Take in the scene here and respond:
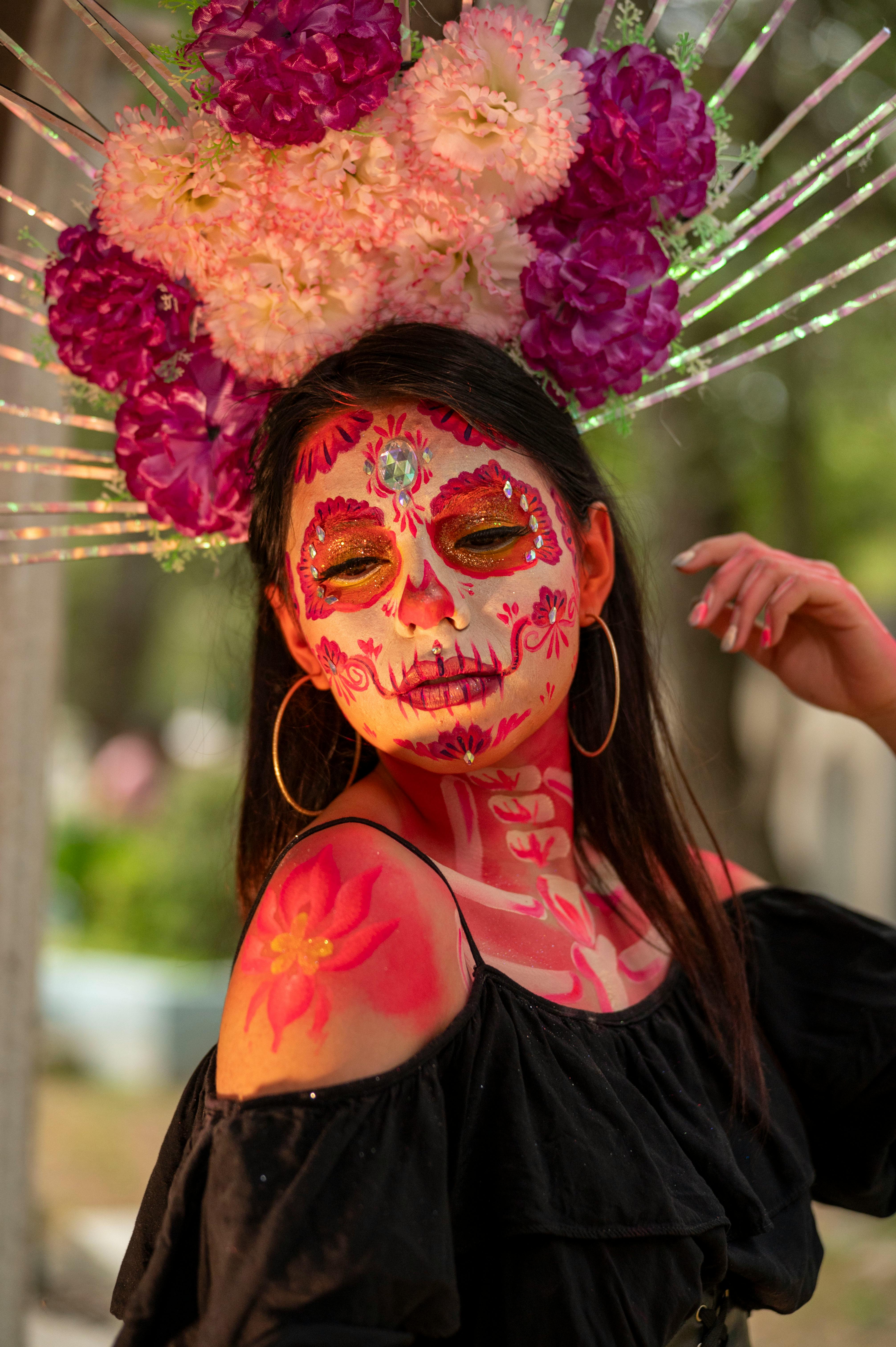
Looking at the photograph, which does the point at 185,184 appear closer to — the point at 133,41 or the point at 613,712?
the point at 133,41

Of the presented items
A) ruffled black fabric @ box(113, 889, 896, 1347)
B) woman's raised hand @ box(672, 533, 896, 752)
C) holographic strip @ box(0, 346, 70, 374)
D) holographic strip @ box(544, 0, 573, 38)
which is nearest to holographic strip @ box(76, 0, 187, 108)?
holographic strip @ box(0, 346, 70, 374)

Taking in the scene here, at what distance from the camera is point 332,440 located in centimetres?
196

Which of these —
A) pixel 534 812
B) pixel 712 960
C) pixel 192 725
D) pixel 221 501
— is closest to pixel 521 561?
pixel 534 812

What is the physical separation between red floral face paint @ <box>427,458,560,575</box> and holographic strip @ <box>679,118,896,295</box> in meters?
0.65

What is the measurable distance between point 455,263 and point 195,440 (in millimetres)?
583

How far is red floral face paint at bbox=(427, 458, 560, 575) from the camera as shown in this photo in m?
1.89

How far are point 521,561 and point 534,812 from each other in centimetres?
48

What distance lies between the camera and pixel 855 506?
10.6 meters

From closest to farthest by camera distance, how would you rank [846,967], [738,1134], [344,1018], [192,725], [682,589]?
[344,1018] → [738,1134] → [846,967] → [682,589] → [192,725]

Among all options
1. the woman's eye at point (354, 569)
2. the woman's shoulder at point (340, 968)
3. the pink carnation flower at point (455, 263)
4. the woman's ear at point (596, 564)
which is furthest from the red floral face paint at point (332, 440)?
the woman's shoulder at point (340, 968)

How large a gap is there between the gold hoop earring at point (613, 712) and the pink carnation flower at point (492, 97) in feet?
2.71

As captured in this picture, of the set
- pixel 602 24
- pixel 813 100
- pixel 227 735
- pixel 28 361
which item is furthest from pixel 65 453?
pixel 227 735

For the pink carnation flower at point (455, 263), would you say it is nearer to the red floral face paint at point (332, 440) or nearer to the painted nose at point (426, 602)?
the red floral face paint at point (332, 440)

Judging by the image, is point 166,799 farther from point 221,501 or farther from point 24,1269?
point 221,501
